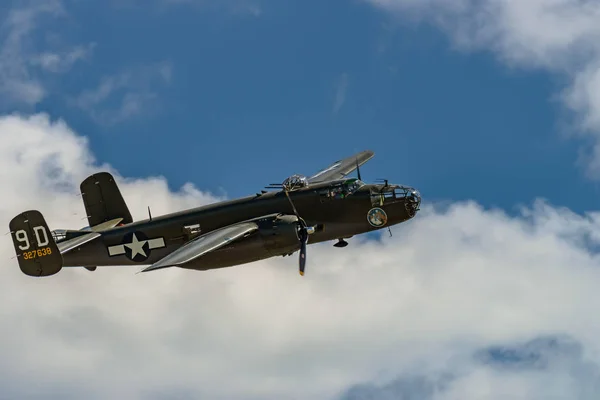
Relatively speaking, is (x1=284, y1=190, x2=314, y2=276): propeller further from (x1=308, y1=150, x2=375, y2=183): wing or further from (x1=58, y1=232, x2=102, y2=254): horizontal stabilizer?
(x1=58, y1=232, x2=102, y2=254): horizontal stabilizer

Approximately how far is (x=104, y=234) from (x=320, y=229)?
1054 centimetres

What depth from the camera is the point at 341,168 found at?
47125 mm

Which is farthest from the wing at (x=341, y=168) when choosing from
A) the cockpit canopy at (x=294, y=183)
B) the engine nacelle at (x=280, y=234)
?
the engine nacelle at (x=280, y=234)

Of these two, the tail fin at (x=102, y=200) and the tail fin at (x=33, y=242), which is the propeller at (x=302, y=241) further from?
the tail fin at (x=33, y=242)

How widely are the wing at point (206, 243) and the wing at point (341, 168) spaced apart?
7.57 metres

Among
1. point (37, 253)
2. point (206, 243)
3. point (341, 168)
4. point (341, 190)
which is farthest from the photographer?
point (341, 168)

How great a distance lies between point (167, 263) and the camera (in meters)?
34.7

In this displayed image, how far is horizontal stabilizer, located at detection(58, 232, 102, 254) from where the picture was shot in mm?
41656

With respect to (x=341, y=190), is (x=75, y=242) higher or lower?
higher

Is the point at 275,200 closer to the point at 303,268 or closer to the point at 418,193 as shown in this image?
the point at 303,268

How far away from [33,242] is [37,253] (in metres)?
0.55

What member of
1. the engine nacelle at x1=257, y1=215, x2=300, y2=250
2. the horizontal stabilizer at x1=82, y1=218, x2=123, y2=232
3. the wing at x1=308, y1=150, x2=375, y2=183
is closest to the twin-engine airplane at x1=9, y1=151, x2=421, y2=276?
the engine nacelle at x1=257, y1=215, x2=300, y2=250

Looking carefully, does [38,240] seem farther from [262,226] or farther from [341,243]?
[341,243]

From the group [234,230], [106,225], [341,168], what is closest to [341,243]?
[234,230]
